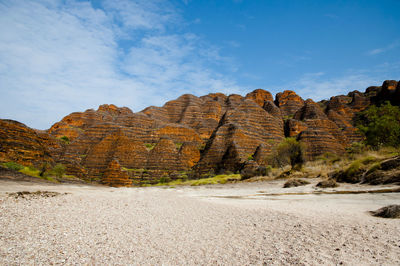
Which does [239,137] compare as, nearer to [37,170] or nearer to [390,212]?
[37,170]

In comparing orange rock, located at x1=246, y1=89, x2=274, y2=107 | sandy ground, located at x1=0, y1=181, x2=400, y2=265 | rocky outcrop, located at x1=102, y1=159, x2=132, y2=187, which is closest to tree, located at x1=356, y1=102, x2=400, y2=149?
sandy ground, located at x1=0, y1=181, x2=400, y2=265

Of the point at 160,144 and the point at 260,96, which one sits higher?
the point at 260,96

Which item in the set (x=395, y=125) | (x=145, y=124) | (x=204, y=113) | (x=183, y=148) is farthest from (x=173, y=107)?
(x=395, y=125)

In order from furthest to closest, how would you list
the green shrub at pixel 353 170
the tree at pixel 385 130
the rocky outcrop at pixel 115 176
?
the rocky outcrop at pixel 115 176 → the tree at pixel 385 130 → the green shrub at pixel 353 170

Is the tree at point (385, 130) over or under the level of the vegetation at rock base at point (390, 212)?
over

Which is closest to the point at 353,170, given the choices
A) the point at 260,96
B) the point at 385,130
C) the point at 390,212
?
the point at 390,212

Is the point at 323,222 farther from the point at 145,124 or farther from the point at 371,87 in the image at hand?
the point at 371,87

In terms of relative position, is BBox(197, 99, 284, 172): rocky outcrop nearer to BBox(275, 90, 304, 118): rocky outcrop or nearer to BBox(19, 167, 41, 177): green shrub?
BBox(275, 90, 304, 118): rocky outcrop

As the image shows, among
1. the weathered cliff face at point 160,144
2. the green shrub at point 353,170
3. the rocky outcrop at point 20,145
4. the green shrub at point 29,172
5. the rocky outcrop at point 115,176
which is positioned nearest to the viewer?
the green shrub at point 353,170

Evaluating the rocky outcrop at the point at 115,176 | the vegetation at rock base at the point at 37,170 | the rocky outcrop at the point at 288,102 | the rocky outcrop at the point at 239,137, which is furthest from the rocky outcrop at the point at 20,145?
the rocky outcrop at the point at 288,102

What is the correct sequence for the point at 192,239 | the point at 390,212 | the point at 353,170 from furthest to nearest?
the point at 353,170 < the point at 390,212 < the point at 192,239

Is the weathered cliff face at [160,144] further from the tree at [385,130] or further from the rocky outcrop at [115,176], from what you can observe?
the tree at [385,130]

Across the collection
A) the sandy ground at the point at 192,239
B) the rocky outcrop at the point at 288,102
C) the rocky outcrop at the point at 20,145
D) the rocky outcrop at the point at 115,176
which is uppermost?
the rocky outcrop at the point at 288,102

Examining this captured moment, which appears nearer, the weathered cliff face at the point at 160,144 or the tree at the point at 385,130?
the tree at the point at 385,130
